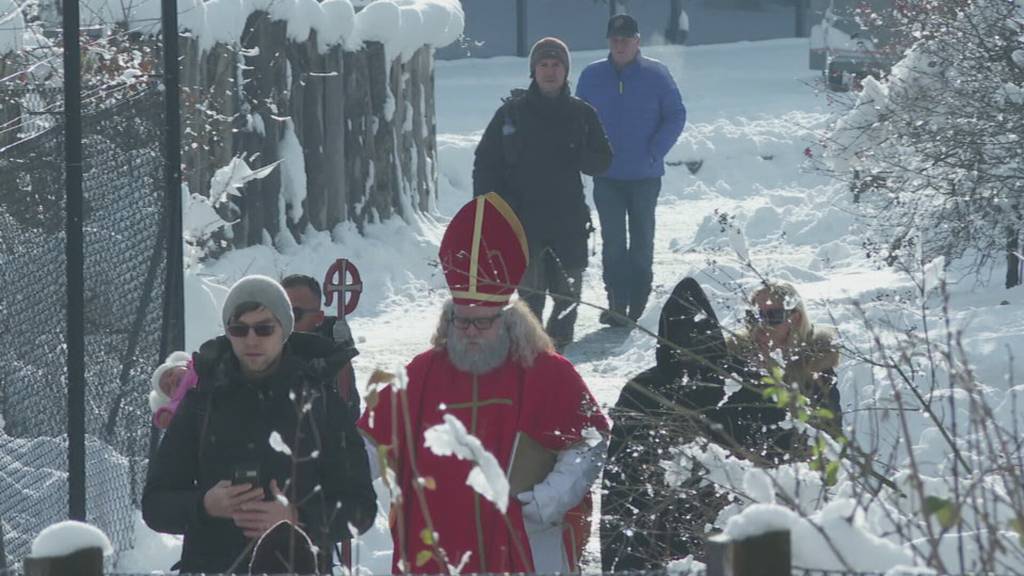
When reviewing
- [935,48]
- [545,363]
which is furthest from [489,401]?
[935,48]

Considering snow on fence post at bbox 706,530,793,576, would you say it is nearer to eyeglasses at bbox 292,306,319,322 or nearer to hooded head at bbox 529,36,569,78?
eyeglasses at bbox 292,306,319,322

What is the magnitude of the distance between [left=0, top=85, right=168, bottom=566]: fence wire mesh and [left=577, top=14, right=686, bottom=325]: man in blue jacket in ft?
16.0

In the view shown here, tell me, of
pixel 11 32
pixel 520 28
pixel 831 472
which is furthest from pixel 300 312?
pixel 520 28

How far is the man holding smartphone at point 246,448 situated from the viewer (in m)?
4.94

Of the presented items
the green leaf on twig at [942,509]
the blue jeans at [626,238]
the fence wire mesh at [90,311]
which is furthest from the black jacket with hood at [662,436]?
the blue jeans at [626,238]

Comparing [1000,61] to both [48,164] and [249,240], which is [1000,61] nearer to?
[48,164]

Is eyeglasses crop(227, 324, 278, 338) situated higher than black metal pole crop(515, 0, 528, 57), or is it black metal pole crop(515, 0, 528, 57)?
eyeglasses crop(227, 324, 278, 338)

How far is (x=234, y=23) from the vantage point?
42.9 ft

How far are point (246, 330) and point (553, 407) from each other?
0.85 metres

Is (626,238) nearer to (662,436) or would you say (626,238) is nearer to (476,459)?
(662,436)

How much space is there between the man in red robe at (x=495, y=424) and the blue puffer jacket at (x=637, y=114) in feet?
21.2

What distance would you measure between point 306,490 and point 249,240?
28.3 feet

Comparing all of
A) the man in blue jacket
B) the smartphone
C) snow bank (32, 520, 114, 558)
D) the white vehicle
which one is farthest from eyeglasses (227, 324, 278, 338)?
the white vehicle

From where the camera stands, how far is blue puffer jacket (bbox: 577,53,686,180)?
11898 mm
